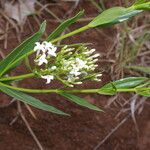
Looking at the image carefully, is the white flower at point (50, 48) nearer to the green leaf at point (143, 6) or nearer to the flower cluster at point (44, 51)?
the flower cluster at point (44, 51)

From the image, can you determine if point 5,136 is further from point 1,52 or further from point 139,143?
point 139,143

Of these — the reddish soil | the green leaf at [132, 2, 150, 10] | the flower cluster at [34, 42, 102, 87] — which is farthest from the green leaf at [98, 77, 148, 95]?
the reddish soil

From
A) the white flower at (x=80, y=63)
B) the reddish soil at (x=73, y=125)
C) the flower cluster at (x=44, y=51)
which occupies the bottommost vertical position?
the reddish soil at (x=73, y=125)

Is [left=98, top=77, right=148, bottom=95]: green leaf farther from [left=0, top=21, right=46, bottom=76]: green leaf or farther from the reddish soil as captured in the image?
the reddish soil

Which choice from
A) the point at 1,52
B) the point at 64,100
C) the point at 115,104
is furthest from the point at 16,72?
the point at 115,104

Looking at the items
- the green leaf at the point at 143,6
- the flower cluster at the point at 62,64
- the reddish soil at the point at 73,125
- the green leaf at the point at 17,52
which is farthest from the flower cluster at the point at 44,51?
the reddish soil at the point at 73,125

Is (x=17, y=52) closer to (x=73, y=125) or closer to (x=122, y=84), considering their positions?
(x=122, y=84)

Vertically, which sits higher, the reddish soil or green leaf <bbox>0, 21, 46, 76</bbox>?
green leaf <bbox>0, 21, 46, 76</bbox>

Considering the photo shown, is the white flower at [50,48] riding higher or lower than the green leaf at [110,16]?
higher

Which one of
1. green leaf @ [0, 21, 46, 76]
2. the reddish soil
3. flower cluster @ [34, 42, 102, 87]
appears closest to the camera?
flower cluster @ [34, 42, 102, 87]
